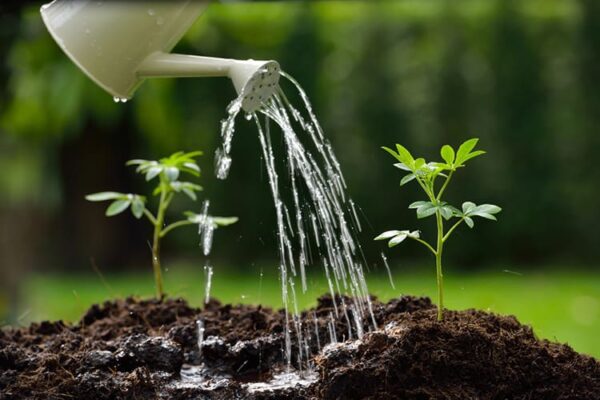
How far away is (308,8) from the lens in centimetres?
744

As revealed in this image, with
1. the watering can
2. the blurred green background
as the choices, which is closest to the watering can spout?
the watering can

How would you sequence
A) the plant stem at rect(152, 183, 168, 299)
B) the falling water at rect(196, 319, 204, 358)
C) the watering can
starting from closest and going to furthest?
the watering can, the falling water at rect(196, 319, 204, 358), the plant stem at rect(152, 183, 168, 299)

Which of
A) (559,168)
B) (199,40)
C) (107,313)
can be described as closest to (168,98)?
(199,40)

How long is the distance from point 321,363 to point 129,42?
2.45 ft

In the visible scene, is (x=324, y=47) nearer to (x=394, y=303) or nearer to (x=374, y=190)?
(x=374, y=190)

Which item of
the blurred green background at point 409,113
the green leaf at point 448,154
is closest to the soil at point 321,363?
A: the green leaf at point 448,154

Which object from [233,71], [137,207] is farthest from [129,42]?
[137,207]

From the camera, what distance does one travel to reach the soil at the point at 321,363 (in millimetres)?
1685

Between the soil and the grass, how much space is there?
110 inches

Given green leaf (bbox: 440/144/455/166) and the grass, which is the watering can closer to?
green leaf (bbox: 440/144/455/166)

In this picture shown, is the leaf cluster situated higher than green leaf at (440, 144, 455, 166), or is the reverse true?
green leaf at (440, 144, 455, 166)

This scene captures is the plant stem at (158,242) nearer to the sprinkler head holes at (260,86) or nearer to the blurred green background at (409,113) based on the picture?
the sprinkler head holes at (260,86)

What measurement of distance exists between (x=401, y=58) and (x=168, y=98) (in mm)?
1820

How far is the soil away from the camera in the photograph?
66.3 inches
